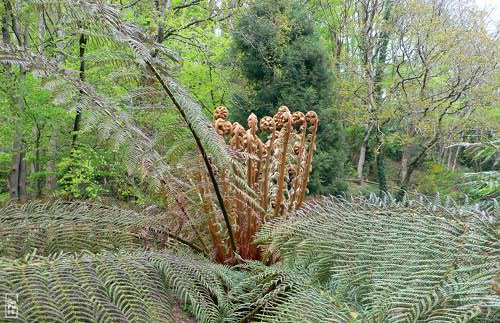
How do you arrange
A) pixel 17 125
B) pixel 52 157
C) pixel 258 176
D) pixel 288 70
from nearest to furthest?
pixel 258 176 → pixel 17 125 → pixel 52 157 → pixel 288 70

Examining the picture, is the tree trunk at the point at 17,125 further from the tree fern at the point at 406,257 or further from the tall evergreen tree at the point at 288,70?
the tree fern at the point at 406,257

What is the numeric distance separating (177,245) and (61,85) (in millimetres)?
690

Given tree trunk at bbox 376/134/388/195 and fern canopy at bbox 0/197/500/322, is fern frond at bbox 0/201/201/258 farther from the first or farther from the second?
tree trunk at bbox 376/134/388/195

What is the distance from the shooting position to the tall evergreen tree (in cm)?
625

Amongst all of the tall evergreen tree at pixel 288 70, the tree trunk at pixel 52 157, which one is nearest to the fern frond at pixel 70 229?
the tree trunk at pixel 52 157

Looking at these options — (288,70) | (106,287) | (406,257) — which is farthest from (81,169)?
(406,257)

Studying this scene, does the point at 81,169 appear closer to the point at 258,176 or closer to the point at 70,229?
the point at 258,176

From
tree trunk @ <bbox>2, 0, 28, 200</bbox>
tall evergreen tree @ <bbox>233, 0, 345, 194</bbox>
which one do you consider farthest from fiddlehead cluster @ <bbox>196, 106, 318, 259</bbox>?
tall evergreen tree @ <bbox>233, 0, 345, 194</bbox>

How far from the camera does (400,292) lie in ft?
2.13

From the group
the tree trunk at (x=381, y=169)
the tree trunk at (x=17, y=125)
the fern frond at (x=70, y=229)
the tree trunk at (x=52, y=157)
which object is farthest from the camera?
the tree trunk at (x=381, y=169)

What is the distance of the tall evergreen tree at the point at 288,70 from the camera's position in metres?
6.25

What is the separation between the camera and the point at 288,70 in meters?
6.25

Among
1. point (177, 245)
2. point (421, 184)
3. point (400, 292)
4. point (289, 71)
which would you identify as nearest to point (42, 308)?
point (400, 292)

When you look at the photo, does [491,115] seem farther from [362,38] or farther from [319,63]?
[319,63]
